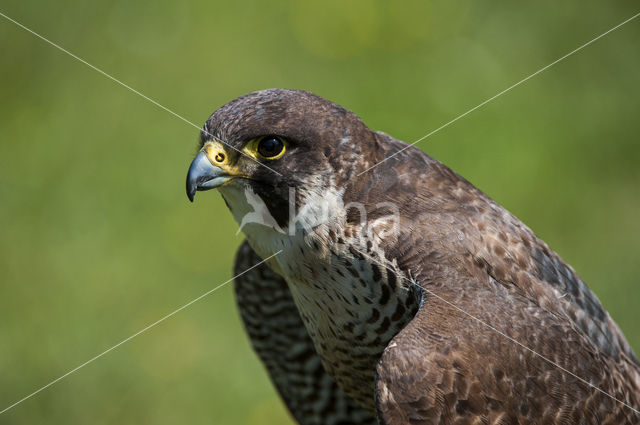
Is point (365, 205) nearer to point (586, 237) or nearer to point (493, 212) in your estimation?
point (493, 212)

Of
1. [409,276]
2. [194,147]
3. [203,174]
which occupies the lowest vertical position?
[409,276]

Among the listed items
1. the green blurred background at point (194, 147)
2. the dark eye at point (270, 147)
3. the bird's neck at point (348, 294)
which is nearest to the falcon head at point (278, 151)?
the dark eye at point (270, 147)

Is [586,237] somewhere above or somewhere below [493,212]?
above

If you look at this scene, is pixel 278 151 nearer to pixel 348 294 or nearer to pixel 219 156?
pixel 219 156

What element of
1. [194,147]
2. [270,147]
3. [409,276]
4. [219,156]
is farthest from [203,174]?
[194,147]

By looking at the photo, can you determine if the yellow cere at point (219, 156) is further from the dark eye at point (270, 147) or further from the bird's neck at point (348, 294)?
the bird's neck at point (348, 294)

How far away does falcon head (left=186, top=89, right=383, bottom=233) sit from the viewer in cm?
288

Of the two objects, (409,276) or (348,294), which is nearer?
(409,276)

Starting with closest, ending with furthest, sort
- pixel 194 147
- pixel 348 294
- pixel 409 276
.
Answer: pixel 409 276
pixel 348 294
pixel 194 147

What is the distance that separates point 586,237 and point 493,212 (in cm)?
335

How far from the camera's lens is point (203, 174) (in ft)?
9.48

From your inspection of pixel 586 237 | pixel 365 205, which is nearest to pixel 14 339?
pixel 365 205

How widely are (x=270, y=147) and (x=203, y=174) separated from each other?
0.24 meters

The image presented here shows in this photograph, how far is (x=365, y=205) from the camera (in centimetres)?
300
